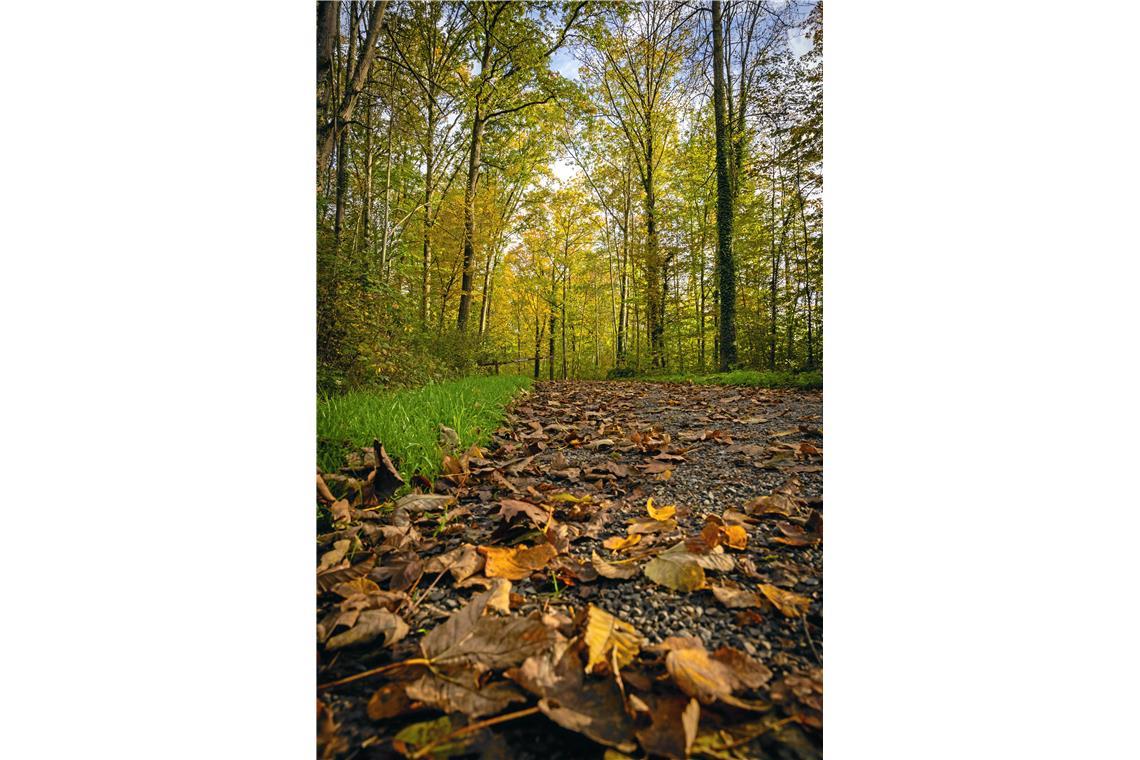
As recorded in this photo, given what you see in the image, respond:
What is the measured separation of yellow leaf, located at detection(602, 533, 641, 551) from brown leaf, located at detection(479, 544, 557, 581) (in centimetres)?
13

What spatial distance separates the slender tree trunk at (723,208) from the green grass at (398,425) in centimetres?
134

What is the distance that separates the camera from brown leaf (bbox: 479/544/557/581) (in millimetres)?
827

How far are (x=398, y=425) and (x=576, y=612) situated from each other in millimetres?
1093

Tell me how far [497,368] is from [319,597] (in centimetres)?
526

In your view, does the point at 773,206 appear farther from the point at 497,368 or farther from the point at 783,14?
the point at 497,368

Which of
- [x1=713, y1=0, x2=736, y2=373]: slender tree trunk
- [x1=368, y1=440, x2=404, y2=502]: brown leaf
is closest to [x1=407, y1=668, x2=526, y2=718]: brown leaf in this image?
[x1=368, y1=440, x2=404, y2=502]: brown leaf

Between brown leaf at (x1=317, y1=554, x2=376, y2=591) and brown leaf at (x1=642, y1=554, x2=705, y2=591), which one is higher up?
Result: brown leaf at (x1=642, y1=554, x2=705, y2=591)

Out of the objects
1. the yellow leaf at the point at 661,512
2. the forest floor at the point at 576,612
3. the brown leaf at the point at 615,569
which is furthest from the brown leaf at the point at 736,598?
the yellow leaf at the point at 661,512

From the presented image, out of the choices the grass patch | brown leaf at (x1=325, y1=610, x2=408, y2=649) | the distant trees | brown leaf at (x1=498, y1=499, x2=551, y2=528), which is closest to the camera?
brown leaf at (x1=325, y1=610, x2=408, y2=649)

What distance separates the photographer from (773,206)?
1.77m

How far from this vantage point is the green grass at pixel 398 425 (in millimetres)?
1223

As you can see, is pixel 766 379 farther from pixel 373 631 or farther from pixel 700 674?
pixel 373 631

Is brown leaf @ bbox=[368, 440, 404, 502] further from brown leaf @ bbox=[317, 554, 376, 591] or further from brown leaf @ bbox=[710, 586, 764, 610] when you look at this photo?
brown leaf @ bbox=[710, 586, 764, 610]

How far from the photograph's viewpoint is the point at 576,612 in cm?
71
